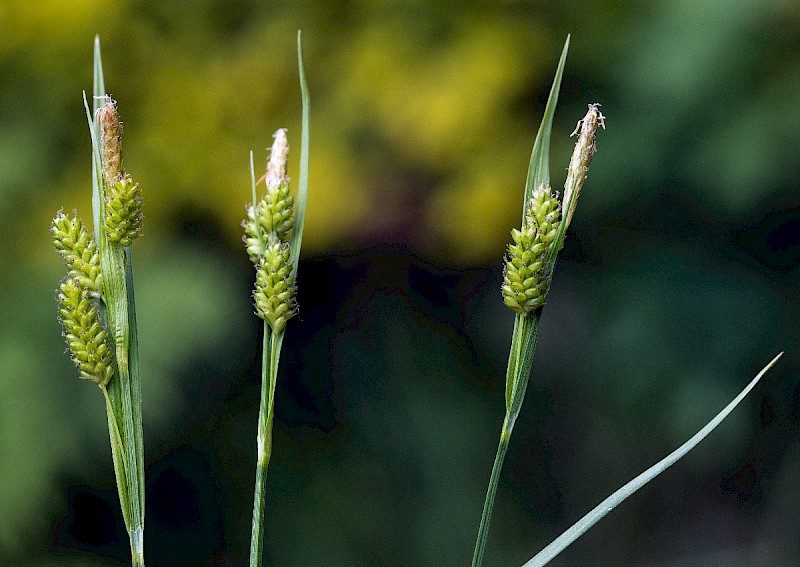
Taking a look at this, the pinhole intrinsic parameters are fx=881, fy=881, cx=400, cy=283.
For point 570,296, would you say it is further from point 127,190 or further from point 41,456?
point 127,190

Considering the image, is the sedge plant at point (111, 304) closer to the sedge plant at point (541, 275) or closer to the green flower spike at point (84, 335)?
the green flower spike at point (84, 335)

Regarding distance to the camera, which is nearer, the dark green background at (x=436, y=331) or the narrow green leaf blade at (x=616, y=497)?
the narrow green leaf blade at (x=616, y=497)

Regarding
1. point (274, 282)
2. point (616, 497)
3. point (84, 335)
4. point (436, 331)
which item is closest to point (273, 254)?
point (274, 282)

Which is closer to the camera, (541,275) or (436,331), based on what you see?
(541,275)

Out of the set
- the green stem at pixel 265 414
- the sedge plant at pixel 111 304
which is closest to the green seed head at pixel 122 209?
the sedge plant at pixel 111 304

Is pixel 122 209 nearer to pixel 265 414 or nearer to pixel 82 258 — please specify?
pixel 82 258

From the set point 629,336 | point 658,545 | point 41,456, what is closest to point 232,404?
point 41,456
